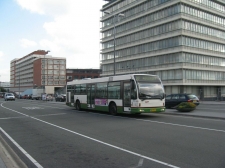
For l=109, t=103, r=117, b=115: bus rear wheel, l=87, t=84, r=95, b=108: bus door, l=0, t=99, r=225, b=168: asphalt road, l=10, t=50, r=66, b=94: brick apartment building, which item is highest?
l=10, t=50, r=66, b=94: brick apartment building

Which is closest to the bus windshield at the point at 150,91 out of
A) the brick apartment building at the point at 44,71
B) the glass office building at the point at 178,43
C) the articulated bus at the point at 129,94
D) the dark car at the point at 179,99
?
the articulated bus at the point at 129,94

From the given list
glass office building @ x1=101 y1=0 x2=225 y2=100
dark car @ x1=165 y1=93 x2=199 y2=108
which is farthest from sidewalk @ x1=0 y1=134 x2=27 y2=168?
glass office building @ x1=101 y1=0 x2=225 y2=100

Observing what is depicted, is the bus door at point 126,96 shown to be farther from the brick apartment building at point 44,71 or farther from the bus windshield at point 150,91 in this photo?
the brick apartment building at point 44,71

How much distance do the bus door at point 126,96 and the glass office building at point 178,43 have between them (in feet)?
117

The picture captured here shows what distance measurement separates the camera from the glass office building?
2132 inches

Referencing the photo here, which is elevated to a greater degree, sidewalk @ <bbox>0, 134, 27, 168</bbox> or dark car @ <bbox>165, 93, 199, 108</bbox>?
dark car @ <bbox>165, 93, 199, 108</bbox>

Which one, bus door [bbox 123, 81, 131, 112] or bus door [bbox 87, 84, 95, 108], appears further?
bus door [bbox 87, 84, 95, 108]

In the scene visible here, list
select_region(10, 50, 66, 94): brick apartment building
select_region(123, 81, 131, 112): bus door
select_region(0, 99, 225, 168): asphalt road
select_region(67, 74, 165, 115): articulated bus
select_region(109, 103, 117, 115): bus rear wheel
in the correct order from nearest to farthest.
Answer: select_region(0, 99, 225, 168): asphalt road < select_region(67, 74, 165, 115): articulated bus < select_region(123, 81, 131, 112): bus door < select_region(109, 103, 117, 115): bus rear wheel < select_region(10, 50, 66, 94): brick apartment building

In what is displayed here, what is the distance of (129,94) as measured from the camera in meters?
16.1

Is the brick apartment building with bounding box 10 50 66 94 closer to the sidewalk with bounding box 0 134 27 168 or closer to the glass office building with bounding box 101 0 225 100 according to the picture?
the glass office building with bounding box 101 0 225 100

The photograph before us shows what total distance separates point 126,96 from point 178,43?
40.5 metres

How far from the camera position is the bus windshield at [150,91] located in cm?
1570

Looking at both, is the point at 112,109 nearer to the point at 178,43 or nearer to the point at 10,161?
the point at 10,161

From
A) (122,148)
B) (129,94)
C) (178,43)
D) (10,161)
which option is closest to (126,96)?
(129,94)
